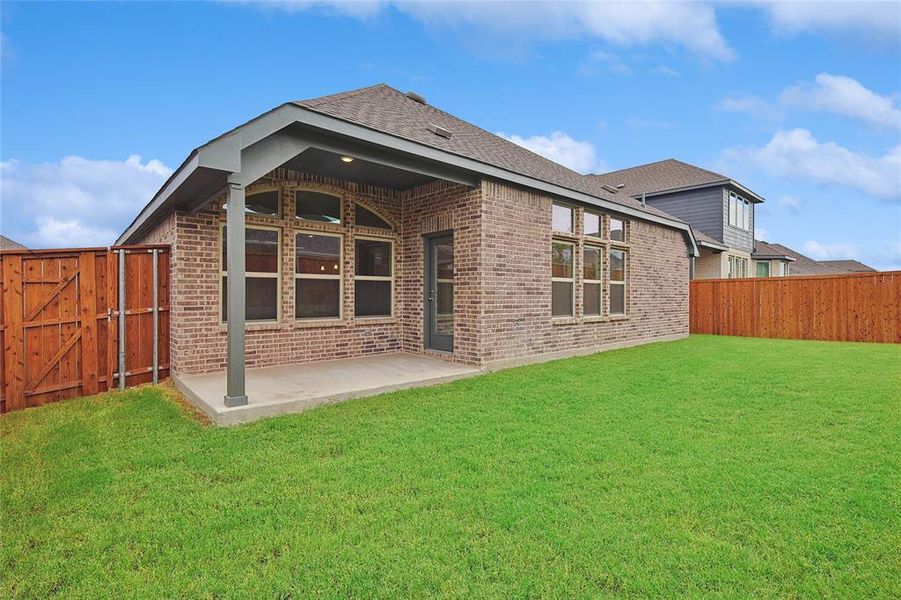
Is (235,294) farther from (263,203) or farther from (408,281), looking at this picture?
(408,281)

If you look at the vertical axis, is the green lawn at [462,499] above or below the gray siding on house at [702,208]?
below

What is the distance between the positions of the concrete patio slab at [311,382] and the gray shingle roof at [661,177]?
16540 mm

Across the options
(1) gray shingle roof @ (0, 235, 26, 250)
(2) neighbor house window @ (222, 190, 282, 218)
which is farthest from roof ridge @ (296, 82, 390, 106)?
(1) gray shingle roof @ (0, 235, 26, 250)

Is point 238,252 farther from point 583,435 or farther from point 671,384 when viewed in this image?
point 671,384

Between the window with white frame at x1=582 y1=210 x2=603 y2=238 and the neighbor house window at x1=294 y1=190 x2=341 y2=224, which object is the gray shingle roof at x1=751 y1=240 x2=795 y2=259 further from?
the neighbor house window at x1=294 y1=190 x2=341 y2=224

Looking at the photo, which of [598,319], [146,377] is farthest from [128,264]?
[598,319]

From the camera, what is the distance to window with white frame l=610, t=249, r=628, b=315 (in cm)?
1021

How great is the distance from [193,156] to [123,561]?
395cm

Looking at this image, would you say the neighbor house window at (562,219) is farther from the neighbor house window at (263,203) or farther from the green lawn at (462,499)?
the neighbor house window at (263,203)

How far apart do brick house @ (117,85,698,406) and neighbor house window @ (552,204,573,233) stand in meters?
0.04

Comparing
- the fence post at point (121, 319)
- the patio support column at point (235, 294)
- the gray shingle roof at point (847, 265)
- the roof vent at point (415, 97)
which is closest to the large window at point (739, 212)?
the roof vent at point (415, 97)

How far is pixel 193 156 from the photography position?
4777 millimetres

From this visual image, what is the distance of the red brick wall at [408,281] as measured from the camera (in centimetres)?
650

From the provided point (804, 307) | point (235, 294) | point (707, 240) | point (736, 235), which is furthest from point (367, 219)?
point (736, 235)
